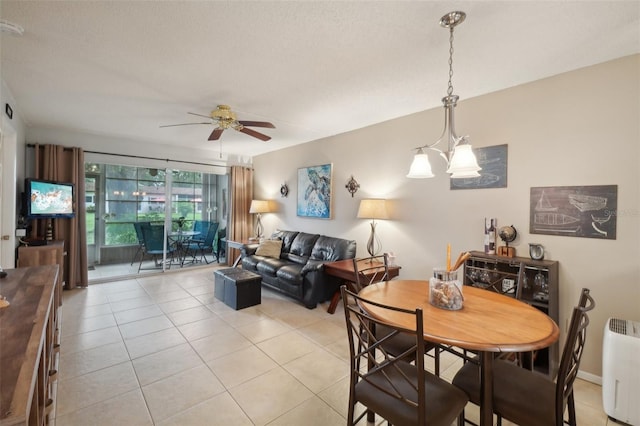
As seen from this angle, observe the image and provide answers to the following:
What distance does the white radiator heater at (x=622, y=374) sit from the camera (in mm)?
1804

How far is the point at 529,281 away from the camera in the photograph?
2.56m

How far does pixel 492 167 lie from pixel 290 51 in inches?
87.8

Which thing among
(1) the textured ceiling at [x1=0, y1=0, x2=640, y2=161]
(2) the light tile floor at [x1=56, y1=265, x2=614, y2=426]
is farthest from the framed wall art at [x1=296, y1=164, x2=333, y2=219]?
(2) the light tile floor at [x1=56, y1=265, x2=614, y2=426]

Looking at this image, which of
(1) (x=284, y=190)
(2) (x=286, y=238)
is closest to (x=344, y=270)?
(2) (x=286, y=238)

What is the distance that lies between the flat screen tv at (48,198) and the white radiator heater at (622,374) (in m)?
6.16

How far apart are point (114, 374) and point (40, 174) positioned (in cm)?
373

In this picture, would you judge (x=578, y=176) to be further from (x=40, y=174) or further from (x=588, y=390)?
(x=40, y=174)

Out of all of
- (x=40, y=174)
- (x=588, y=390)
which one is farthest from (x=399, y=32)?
(x=40, y=174)

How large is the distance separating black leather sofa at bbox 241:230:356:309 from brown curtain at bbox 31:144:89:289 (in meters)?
2.58

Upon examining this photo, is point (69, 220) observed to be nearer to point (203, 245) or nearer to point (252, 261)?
point (203, 245)

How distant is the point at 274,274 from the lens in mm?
4305

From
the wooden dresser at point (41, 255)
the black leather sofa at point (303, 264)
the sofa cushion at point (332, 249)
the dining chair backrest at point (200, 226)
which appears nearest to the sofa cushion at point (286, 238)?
the black leather sofa at point (303, 264)

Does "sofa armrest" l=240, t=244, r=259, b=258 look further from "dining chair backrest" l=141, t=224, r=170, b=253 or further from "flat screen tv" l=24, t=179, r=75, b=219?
"flat screen tv" l=24, t=179, r=75, b=219

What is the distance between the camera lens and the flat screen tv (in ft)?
12.4
